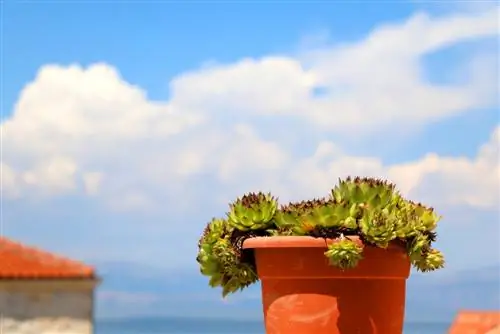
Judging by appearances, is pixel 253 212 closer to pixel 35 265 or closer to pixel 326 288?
pixel 326 288

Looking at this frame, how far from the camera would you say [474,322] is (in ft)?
30.7

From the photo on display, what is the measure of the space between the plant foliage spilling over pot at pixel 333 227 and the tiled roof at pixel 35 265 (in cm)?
582

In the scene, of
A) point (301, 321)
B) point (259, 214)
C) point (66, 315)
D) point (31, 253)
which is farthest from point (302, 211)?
point (31, 253)

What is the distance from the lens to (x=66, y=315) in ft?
33.2

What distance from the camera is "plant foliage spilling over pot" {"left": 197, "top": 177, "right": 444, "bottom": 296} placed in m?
4.30

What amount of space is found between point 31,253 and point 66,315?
120 cm

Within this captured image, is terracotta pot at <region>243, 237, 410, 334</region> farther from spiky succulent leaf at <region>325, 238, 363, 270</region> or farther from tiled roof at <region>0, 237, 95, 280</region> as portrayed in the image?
tiled roof at <region>0, 237, 95, 280</region>

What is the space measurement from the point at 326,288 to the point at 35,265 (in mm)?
6850

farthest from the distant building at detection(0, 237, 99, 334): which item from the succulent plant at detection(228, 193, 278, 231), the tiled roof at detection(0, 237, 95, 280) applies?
the succulent plant at detection(228, 193, 278, 231)

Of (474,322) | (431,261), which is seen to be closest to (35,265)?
(474,322)

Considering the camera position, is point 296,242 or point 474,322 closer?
point 296,242

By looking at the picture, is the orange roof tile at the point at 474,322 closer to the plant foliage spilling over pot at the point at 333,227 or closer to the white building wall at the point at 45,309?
the white building wall at the point at 45,309

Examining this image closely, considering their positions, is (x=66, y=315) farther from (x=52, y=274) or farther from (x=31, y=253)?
(x=31, y=253)

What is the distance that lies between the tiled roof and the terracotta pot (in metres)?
6.29
